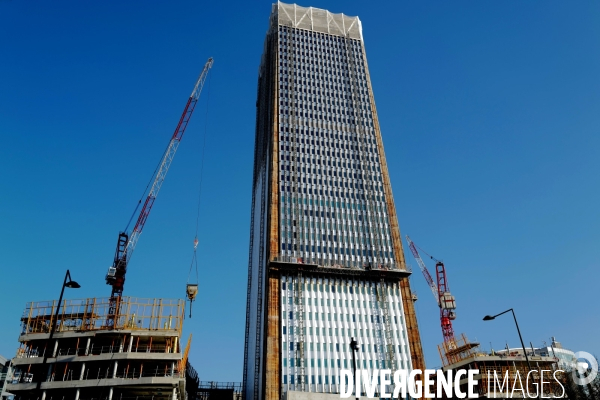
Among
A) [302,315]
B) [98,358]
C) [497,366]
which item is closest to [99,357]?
[98,358]

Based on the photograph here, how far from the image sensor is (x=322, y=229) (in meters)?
119

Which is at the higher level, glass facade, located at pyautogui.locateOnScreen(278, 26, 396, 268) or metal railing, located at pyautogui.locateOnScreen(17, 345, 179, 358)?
glass facade, located at pyautogui.locateOnScreen(278, 26, 396, 268)

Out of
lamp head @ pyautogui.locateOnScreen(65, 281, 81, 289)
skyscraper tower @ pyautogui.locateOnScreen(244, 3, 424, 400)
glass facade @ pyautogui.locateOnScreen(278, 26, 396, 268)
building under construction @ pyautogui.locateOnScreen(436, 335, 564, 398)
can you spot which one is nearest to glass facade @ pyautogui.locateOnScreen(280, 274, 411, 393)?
skyscraper tower @ pyautogui.locateOnScreen(244, 3, 424, 400)

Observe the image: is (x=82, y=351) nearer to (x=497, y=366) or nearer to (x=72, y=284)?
(x=72, y=284)

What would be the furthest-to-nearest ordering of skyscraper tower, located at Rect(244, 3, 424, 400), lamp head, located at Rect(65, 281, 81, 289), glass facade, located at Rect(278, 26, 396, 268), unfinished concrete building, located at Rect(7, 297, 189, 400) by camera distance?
glass facade, located at Rect(278, 26, 396, 268) < skyscraper tower, located at Rect(244, 3, 424, 400) < unfinished concrete building, located at Rect(7, 297, 189, 400) < lamp head, located at Rect(65, 281, 81, 289)

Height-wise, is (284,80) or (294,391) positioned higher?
(284,80)

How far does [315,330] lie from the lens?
348ft

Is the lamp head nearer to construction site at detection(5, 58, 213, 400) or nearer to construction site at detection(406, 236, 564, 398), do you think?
construction site at detection(5, 58, 213, 400)

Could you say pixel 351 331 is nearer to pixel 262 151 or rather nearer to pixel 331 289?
pixel 331 289

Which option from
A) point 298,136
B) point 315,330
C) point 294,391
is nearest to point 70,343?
point 294,391

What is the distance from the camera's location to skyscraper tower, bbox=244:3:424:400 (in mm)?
104625

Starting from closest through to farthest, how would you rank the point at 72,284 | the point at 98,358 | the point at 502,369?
1. the point at 72,284
2. the point at 98,358
3. the point at 502,369

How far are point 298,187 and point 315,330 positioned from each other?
37534 millimetres

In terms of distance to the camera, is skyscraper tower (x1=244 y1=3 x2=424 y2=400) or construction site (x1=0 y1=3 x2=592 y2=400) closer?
construction site (x1=0 y1=3 x2=592 y2=400)
